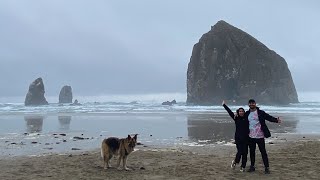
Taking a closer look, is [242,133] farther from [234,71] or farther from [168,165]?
[234,71]

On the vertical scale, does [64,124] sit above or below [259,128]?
below

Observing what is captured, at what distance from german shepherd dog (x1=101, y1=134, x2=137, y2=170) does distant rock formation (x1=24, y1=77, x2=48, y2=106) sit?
4156 inches

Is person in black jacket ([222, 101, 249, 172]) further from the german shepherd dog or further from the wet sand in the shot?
the german shepherd dog

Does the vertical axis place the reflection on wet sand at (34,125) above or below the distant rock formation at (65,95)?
below

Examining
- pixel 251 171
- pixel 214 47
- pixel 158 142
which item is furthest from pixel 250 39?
pixel 251 171

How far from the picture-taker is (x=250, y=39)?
10631cm

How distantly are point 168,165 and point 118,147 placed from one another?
1776mm

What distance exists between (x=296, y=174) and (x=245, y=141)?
1528 mm

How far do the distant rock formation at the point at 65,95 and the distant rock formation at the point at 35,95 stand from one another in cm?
2431

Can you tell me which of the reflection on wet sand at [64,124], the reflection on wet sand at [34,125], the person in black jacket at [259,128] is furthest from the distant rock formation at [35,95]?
the person in black jacket at [259,128]

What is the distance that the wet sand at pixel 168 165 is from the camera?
10352 millimetres

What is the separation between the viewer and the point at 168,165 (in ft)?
39.2

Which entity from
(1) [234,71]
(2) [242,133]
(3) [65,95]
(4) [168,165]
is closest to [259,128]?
(2) [242,133]

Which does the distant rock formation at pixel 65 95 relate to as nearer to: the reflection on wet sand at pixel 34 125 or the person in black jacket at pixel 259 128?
the reflection on wet sand at pixel 34 125
